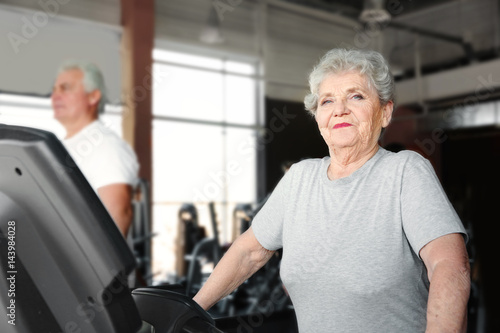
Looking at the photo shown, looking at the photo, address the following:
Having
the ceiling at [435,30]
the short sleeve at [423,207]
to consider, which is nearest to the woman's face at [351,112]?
the short sleeve at [423,207]

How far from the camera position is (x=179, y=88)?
796 centimetres

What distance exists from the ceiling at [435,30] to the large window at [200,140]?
194cm

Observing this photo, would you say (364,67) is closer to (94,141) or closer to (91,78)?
(94,141)

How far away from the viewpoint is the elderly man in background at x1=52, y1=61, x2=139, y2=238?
1827 mm

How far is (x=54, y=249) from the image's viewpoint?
0.54 m

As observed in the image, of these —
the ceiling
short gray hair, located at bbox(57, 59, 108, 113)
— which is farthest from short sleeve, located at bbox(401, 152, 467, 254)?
the ceiling

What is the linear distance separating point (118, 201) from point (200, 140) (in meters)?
6.36

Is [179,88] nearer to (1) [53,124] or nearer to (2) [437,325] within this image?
(1) [53,124]

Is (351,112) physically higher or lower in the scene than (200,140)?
lower

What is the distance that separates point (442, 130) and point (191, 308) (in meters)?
9.15

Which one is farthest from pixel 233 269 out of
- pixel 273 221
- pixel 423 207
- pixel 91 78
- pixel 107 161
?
pixel 91 78

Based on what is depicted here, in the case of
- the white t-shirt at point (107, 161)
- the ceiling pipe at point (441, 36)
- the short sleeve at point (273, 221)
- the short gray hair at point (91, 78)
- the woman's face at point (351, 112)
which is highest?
the ceiling pipe at point (441, 36)

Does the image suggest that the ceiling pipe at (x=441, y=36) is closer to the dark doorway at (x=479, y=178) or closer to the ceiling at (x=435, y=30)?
the ceiling at (x=435, y=30)

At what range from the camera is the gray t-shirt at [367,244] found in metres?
1.03
